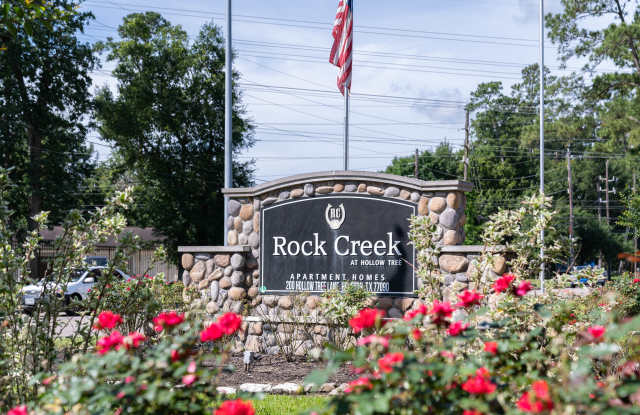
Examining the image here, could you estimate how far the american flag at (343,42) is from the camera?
11.5 m

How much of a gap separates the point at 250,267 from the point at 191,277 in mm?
963

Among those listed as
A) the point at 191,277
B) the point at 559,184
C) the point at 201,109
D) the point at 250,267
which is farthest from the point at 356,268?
the point at 559,184

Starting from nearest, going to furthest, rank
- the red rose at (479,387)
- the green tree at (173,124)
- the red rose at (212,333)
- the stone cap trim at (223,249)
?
1. the red rose at (479,387)
2. the red rose at (212,333)
3. the stone cap trim at (223,249)
4. the green tree at (173,124)

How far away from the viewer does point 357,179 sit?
8.05 meters

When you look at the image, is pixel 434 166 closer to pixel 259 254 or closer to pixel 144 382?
pixel 259 254

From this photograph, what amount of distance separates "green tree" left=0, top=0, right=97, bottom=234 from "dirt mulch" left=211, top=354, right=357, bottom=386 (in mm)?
18870

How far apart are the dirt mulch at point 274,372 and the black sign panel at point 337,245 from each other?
1.08 m

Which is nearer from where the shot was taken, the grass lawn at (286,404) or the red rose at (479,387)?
the red rose at (479,387)

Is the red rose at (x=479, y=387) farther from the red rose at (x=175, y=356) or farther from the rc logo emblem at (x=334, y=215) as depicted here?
the rc logo emblem at (x=334, y=215)

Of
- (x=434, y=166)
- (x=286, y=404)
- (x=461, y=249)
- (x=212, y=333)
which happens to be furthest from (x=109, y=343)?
(x=434, y=166)

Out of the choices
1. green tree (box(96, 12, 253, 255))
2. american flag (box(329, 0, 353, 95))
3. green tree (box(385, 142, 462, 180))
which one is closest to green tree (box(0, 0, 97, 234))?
green tree (box(96, 12, 253, 255))

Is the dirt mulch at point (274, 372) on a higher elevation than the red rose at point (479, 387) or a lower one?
lower

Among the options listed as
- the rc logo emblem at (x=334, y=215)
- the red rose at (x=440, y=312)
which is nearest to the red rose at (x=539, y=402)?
the red rose at (x=440, y=312)

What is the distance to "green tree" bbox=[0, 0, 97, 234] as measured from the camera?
23.8 m
